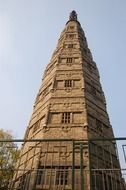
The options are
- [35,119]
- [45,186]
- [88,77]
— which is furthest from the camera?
[88,77]

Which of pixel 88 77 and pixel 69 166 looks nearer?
pixel 69 166

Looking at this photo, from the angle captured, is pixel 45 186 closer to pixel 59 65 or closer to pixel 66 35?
pixel 59 65

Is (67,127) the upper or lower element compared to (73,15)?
lower

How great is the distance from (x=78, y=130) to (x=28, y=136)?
13.5 feet

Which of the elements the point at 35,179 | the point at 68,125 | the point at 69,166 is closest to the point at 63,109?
A: the point at 68,125

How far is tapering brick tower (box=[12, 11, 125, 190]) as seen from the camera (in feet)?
35.1

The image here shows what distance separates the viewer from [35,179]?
10.6m

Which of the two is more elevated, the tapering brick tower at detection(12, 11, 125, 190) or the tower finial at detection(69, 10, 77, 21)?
the tower finial at detection(69, 10, 77, 21)

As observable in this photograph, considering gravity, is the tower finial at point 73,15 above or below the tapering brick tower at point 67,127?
above

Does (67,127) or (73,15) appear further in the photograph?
(73,15)

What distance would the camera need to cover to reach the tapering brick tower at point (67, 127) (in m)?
10.7

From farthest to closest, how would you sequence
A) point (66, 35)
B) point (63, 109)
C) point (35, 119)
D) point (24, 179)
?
1. point (66, 35)
2. point (35, 119)
3. point (63, 109)
4. point (24, 179)

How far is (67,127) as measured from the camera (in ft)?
44.1

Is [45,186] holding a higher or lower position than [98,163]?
lower
